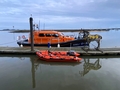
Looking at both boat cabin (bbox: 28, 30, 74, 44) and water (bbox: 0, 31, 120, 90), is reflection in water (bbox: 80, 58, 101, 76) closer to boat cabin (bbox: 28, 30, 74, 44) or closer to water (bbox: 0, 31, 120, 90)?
water (bbox: 0, 31, 120, 90)

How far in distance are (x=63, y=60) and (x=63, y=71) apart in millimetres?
1521

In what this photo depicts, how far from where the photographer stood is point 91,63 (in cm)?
1016

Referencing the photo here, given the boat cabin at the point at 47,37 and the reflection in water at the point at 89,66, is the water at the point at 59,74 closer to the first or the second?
the reflection in water at the point at 89,66

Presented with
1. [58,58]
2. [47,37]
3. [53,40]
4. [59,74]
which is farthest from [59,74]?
[47,37]

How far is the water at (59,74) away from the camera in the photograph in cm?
630

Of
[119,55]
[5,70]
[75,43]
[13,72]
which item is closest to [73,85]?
[13,72]

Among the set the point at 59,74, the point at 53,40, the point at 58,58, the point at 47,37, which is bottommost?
the point at 59,74

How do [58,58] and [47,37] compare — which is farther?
[47,37]

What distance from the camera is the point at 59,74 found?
25.7ft

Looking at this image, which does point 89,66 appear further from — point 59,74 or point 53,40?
point 53,40

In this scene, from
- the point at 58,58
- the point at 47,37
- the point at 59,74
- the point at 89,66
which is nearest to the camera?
the point at 59,74

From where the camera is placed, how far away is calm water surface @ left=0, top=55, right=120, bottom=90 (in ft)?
20.6

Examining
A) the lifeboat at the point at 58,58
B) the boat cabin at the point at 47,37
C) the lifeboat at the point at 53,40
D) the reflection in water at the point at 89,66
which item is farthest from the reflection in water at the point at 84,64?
the boat cabin at the point at 47,37

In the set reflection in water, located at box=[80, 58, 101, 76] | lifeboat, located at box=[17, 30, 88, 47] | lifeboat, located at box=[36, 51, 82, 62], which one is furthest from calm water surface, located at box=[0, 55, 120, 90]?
lifeboat, located at box=[17, 30, 88, 47]
